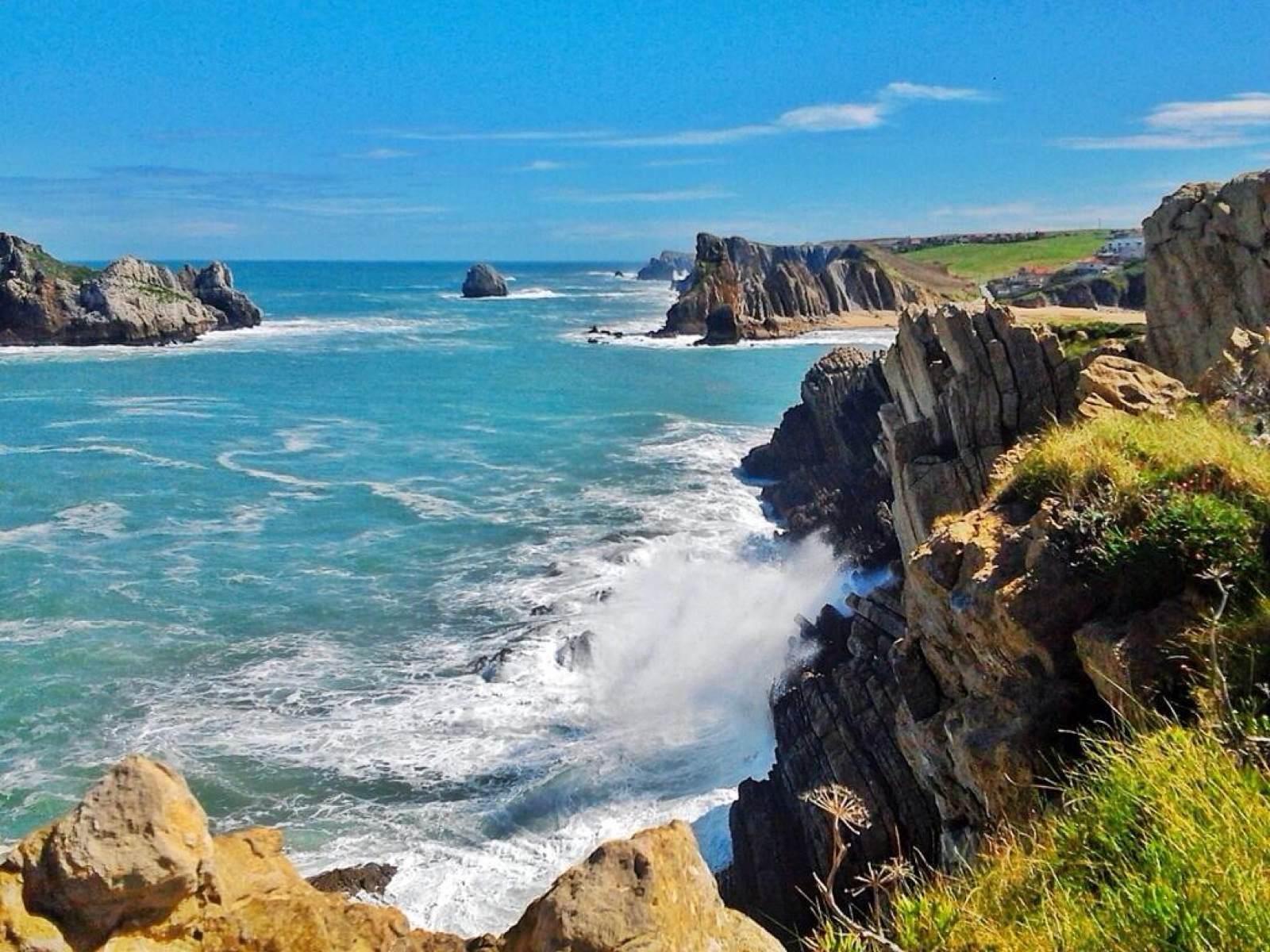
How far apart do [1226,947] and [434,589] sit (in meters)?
25.3

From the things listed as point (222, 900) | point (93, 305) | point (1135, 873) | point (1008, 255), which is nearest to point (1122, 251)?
point (1008, 255)

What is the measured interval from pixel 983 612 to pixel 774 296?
108m

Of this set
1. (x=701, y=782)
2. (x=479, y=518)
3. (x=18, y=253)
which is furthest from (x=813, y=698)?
(x=18, y=253)

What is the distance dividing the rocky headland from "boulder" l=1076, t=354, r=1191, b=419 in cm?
4

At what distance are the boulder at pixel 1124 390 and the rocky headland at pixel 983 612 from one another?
4cm

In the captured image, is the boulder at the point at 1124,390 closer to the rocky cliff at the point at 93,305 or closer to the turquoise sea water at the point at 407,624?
the turquoise sea water at the point at 407,624

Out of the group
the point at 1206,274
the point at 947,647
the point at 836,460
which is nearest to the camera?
the point at 947,647

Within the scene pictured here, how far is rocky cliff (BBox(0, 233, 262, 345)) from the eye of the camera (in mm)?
95188

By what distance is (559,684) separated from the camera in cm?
2202

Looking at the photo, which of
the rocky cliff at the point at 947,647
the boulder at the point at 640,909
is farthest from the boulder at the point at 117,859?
the rocky cliff at the point at 947,647

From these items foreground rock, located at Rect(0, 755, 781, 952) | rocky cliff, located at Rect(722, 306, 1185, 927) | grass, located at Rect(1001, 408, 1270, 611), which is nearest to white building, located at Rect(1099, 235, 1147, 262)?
rocky cliff, located at Rect(722, 306, 1185, 927)

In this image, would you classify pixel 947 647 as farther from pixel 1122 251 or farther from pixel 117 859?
pixel 1122 251

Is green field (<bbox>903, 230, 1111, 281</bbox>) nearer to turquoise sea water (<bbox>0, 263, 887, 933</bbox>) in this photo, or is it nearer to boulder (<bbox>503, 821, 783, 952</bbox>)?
turquoise sea water (<bbox>0, 263, 887, 933</bbox>)

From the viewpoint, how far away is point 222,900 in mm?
6941
